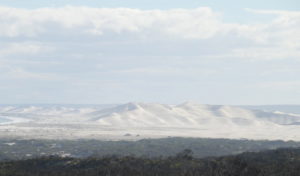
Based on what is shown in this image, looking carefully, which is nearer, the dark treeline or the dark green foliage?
the dark treeline

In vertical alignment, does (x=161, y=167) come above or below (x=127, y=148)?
below

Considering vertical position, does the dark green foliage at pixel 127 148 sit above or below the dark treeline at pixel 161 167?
above

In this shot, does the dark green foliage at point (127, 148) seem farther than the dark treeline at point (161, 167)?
Yes

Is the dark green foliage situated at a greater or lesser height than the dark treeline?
greater

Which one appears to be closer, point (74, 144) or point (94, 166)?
point (94, 166)

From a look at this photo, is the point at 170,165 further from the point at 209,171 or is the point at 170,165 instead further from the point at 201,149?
the point at 201,149

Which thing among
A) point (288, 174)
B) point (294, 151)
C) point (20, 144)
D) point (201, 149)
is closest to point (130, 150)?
point (201, 149)

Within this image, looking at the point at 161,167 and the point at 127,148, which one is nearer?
the point at 161,167

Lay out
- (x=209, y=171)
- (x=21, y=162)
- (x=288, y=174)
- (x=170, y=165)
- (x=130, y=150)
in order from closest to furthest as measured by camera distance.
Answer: (x=288, y=174) < (x=209, y=171) < (x=170, y=165) < (x=21, y=162) < (x=130, y=150)
